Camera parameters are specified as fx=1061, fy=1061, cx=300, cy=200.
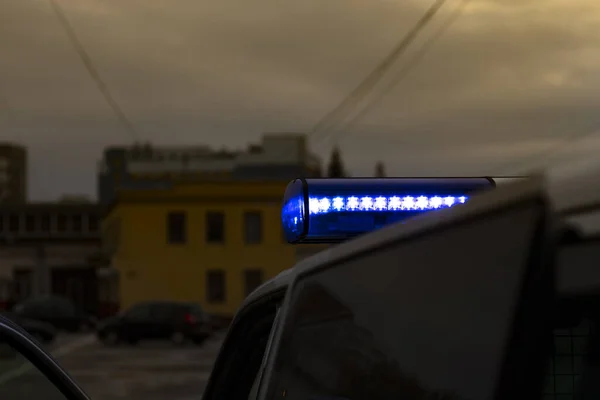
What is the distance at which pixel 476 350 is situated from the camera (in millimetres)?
1647

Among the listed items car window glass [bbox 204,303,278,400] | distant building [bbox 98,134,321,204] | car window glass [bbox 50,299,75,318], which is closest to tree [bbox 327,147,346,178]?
distant building [bbox 98,134,321,204]

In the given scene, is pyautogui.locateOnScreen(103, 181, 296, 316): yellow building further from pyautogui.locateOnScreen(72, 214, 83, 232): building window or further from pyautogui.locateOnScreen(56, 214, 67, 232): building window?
pyautogui.locateOnScreen(72, 214, 83, 232): building window

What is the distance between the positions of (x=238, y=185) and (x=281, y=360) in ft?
164

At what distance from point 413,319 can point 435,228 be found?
7.8 inches

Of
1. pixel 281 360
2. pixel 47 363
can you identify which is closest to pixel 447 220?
pixel 281 360

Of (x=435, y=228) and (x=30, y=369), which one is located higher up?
(x=435, y=228)

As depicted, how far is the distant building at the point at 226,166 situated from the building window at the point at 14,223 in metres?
7.51

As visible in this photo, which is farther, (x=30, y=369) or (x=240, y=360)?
(x=240, y=360)

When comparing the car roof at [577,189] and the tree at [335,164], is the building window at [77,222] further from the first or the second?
the car roof at [577,189]

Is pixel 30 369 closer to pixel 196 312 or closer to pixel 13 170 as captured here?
pixel 196 312

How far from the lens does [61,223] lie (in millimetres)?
71812

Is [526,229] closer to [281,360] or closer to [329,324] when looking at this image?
[329,324]

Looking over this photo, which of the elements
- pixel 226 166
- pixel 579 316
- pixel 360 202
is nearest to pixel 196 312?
pixel 226 166

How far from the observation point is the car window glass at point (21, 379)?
322 centimetres
